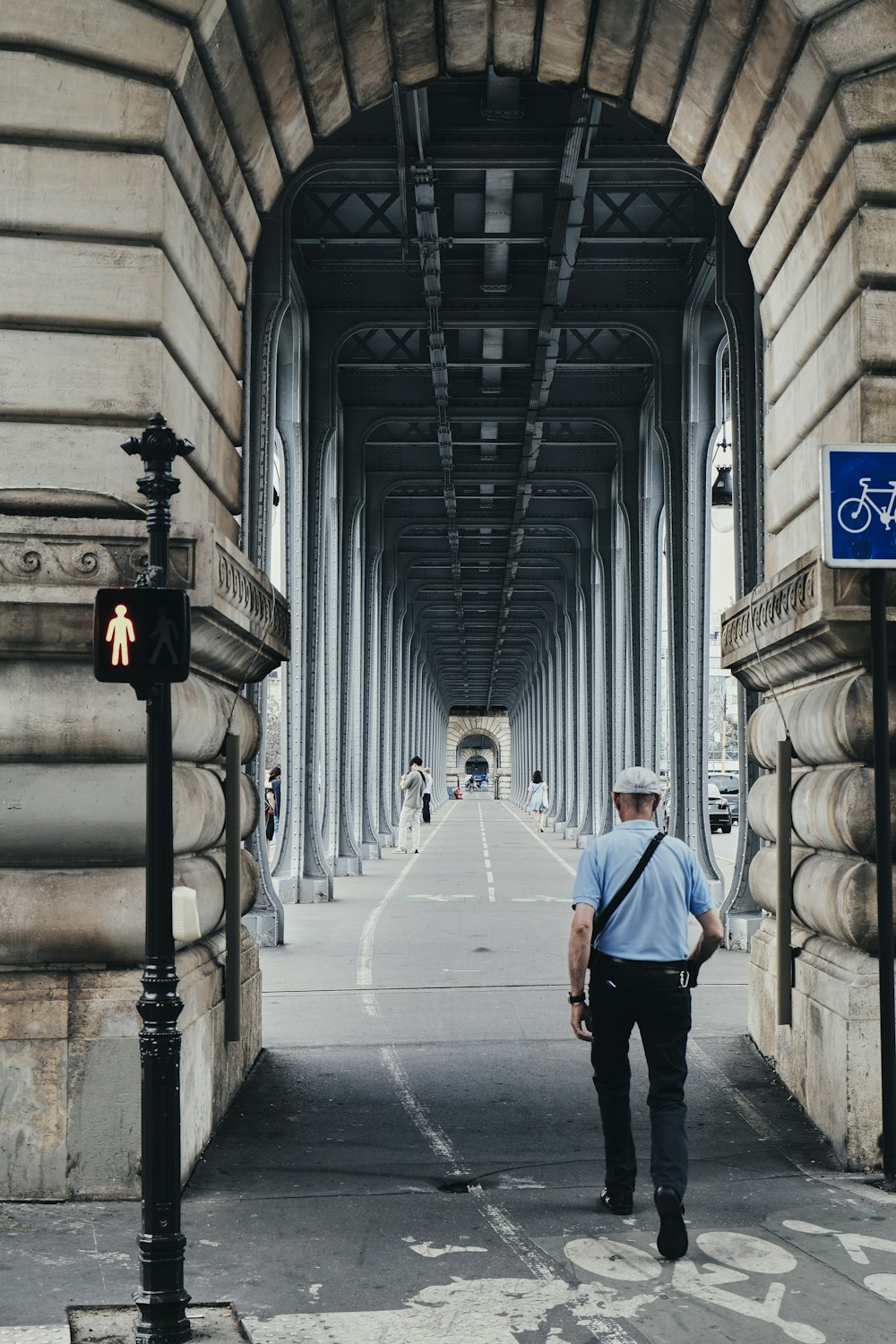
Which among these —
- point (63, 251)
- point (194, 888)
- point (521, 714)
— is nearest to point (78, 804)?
point (194, 888)

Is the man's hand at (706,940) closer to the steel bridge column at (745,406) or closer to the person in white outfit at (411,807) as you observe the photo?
the steel bridge column at (745,406)

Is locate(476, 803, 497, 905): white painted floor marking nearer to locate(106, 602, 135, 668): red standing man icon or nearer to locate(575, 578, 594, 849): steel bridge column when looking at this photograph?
locate(575, 578, 594, 849): steel bridge column

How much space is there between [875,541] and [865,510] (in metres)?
0.16

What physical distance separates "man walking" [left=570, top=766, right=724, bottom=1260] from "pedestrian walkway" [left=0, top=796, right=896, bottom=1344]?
49 centimetres

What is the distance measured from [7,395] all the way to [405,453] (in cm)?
2605

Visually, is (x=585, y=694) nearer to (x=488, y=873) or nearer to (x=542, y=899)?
(x=488, y=873)

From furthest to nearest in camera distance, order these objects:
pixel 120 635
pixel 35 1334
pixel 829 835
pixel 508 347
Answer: pixel 508 347 → pixel 829 835 → pixel 120 635 → pixel 35 1334

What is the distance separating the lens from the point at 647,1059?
6.45 meters

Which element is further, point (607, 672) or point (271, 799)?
point (607, 672)

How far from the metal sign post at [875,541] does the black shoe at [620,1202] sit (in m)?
1.33

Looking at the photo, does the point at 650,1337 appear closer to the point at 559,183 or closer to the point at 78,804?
the point at 78,804

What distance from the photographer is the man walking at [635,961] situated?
6.35 meters

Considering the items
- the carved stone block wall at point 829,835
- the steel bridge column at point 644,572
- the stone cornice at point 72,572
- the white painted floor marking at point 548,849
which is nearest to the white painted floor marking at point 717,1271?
the carved stone block wall at point 829,835

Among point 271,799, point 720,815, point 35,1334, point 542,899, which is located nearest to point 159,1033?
point 35,1334
